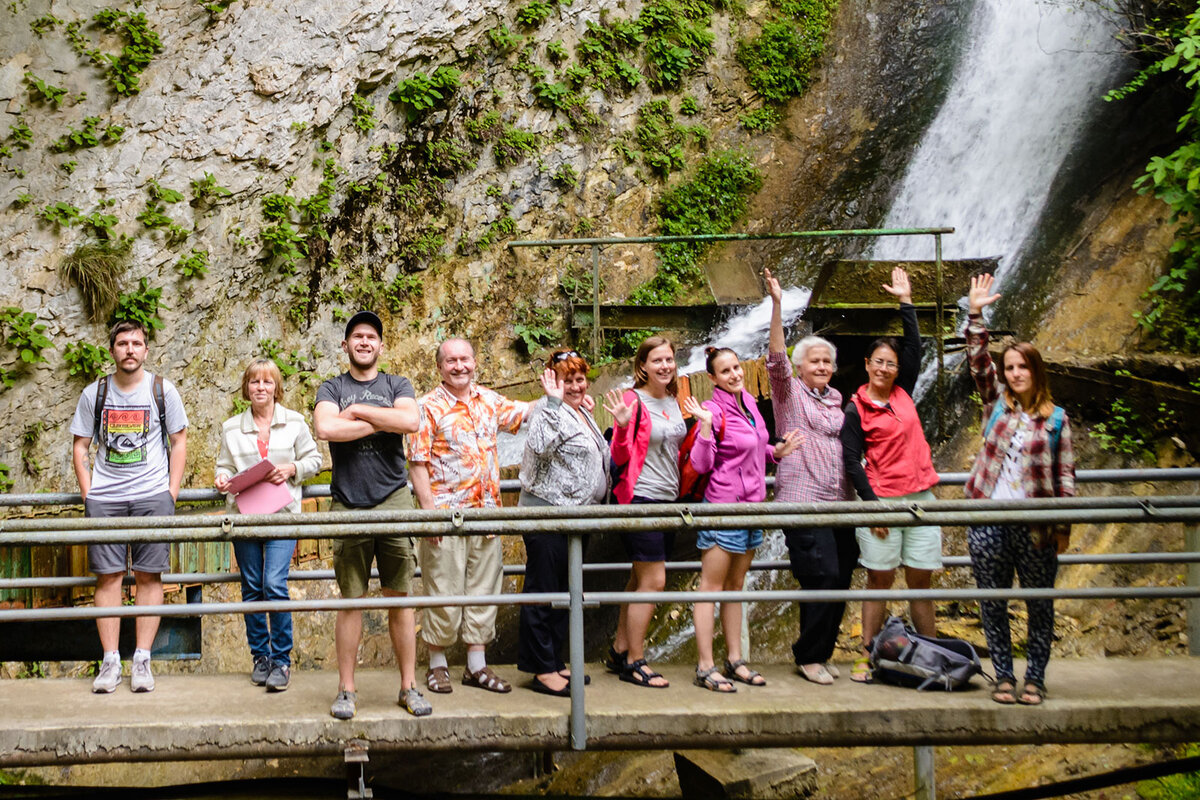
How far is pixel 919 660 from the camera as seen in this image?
14.0 feet

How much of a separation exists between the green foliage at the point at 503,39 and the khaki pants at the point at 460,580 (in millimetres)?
9338

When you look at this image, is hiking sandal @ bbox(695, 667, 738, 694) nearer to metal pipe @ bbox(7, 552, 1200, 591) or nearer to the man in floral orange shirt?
metal pipe @ bbox(7, 552, 1200, 591)

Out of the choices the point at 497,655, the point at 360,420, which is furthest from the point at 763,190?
the point at 360,420

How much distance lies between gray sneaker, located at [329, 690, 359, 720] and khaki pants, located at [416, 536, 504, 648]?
546 millimetres

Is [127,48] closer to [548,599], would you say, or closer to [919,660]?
[548,599]

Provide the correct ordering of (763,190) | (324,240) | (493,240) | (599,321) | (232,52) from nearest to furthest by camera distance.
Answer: (232,52) < (324,240) < (599,321) < (493,240) < (763,190)

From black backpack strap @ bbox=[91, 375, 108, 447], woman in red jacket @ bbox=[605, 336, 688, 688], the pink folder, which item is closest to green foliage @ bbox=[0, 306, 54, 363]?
black backpack strap @ bbox=[91, 375, 108, 447]

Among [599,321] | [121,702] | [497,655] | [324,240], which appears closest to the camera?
[121,702]

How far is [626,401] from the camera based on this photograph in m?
4.57

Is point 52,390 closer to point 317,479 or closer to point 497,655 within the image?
point 317,479

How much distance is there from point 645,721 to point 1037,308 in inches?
359

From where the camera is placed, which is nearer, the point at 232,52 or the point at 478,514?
the point at 478,514

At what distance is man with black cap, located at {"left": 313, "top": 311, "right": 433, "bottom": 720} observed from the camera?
160 inches

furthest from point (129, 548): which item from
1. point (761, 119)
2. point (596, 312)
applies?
point (761, 119)
